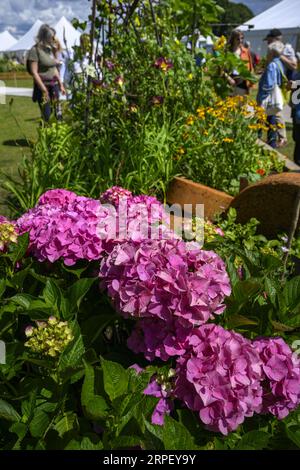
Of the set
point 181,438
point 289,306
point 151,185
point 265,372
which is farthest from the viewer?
point 151,185

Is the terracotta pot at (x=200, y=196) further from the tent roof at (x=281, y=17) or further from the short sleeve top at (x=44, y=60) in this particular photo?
the tent roof at (x=281, y=17)

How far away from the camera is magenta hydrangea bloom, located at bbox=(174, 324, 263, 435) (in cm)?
97

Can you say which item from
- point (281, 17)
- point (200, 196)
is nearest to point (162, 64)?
point (200, 196)

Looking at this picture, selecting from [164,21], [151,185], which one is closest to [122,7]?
[164,21]

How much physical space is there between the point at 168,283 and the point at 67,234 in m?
0.42

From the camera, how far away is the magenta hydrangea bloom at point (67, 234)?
1343 millimetres

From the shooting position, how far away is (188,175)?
12.4 feet

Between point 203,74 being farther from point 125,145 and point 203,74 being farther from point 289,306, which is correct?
point 289,306

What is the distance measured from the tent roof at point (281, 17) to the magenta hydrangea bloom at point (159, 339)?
19256mm

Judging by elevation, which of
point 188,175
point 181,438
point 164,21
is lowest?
point 188,175

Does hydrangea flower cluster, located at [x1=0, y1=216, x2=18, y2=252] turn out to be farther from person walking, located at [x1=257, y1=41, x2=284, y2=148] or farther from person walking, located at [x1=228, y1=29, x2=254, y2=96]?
person walking, located at [x1=257, y1=41, x2=284, y2=148]

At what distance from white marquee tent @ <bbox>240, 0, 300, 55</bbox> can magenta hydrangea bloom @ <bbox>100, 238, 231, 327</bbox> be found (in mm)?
18649

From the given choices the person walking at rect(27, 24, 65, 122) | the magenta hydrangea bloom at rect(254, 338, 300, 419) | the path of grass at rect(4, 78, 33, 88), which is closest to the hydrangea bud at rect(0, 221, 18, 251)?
the magenta hydrangea bloom at rect(254, 338, 300, 419)

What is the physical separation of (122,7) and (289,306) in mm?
3739
